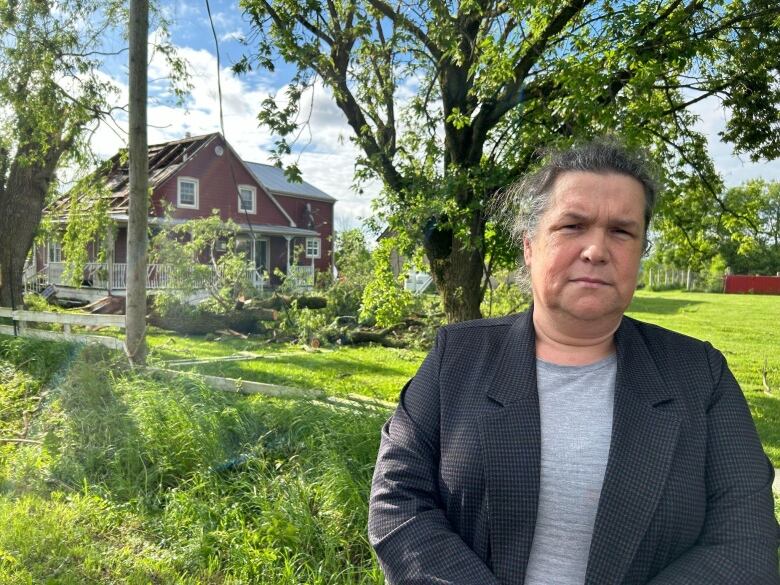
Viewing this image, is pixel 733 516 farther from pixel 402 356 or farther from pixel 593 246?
pixel 402 356

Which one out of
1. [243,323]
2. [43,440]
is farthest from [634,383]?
[243,323]

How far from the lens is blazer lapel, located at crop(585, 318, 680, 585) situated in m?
1.51

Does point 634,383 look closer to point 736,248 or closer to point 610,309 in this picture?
point 610,309

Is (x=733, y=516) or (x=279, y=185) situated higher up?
(x=279, y=185)

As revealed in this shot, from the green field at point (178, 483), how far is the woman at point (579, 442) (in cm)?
135

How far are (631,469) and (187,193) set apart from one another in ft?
50.4

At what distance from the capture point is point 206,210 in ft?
51.6

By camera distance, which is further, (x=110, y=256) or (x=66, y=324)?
(x=110, y=256)

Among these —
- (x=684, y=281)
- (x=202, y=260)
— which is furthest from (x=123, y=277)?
(x=684, y=281)

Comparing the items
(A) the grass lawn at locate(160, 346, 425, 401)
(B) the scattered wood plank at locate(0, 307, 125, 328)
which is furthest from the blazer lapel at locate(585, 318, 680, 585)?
(B) the scattered wood plank at locate(0, 307, 125, 328)

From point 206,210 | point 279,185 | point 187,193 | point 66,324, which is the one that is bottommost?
point 66,324

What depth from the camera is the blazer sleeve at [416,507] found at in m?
1.57

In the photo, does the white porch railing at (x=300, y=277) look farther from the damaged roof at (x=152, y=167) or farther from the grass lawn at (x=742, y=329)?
the grass lawn at (x=742, y=329)

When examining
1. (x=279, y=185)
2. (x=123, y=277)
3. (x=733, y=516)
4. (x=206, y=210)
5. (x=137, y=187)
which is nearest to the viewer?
(x=733, y=516)
